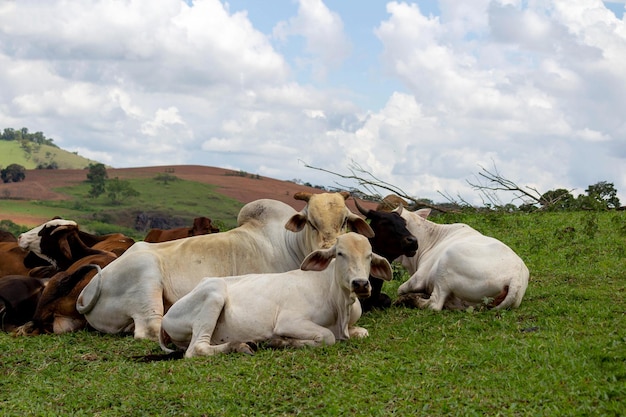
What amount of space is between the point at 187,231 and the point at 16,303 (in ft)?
9.52

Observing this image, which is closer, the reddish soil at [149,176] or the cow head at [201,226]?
the cow head at [201,226]

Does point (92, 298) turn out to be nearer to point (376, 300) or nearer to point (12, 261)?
point (376, 300)

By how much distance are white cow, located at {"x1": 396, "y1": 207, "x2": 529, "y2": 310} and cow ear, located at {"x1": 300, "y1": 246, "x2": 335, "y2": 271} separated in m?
1.87

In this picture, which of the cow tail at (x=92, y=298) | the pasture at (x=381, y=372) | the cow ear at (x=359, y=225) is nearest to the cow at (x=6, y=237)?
the pasture at (x=381, y=372)

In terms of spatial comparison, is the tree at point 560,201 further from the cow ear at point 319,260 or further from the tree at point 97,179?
the tree at point 97,179

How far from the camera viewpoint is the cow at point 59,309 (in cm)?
945

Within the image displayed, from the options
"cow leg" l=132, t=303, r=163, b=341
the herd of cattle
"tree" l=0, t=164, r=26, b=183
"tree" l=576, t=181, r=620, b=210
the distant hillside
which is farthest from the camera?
the distant hillside

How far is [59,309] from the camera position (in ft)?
31.1

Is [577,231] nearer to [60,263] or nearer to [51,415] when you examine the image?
[60,263]

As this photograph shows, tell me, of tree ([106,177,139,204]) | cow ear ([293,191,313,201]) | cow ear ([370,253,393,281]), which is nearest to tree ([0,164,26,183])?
tree ([106,177,139,204])

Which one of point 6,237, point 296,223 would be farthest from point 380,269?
Answer: point 6,237

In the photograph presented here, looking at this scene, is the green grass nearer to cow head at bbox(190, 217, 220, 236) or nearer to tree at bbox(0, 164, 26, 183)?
tree at bbox(0, 164, 26, 183)

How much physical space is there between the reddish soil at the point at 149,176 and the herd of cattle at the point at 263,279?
44.3 metres

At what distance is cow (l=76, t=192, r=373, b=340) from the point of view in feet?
29.6
